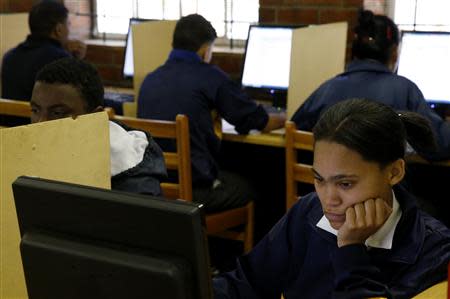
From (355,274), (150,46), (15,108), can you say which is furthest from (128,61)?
(355,274)

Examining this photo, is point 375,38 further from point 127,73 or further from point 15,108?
point 127,73

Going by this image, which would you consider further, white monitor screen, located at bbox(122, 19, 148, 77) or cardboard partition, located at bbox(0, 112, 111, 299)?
white monitor screen, located at bbox(122, 19, 148, 77)

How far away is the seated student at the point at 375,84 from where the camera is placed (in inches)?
108

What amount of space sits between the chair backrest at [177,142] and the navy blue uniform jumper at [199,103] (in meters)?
0.16

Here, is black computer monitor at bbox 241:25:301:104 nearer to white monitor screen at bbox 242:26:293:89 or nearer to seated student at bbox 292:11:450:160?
white monitor screen at bbox 242:26:293:89

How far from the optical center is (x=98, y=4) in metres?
4.66

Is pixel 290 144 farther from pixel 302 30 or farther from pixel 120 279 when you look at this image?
pixel 120 279

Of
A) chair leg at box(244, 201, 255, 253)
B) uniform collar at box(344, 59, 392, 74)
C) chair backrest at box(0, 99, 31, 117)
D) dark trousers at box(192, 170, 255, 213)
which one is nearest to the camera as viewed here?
uniform collar at box(344, 59, 392, 74)

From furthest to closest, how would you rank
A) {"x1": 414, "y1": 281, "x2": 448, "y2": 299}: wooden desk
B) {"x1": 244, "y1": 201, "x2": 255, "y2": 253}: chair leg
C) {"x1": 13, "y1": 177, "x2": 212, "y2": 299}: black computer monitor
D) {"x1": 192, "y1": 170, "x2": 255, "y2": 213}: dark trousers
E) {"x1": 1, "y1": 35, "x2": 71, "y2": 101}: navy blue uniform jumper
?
{"x1": 1, "y1": 35, "x2": 71, "y2": 101}: navy blue uniform jumper < {"x1": 244, "y1": 201, "x2": 255, "y2": 253}: chair leg < {"x1": 192, "y1": 170, "x2": 255, "y2": 213}: dark trousers < {"x1": 414, "y1": 281, "x2": 448, "y2": 299}: wooden desk < {"x1": 13, "y1": 177, "x2": 212, "y2": 299}: black computer monitor

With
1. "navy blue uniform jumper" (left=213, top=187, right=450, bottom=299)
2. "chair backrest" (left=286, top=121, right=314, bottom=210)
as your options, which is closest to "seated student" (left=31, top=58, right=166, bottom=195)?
"navy blue uniform jumper" (left=213, top=187, right=450, bottom=299)

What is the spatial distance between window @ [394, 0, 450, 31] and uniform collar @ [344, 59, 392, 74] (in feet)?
2.88

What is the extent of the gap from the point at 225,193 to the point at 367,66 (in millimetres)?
765

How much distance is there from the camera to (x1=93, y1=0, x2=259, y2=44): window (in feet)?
13.6

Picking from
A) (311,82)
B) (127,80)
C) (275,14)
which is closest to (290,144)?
(311,82)
